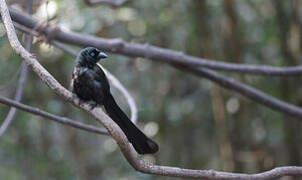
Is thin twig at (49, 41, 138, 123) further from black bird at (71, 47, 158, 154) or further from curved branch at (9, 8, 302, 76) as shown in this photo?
black bird at (71, 47, 158, 154)

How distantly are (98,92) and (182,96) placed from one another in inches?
147

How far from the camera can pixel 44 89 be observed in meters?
6.34

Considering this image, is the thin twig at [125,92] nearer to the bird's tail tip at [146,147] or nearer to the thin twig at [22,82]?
the thin twig at [22,82]

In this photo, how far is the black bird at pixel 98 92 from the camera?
2.60m

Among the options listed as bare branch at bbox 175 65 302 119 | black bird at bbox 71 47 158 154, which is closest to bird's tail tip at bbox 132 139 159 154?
black bird at bbox 71 47 158 154

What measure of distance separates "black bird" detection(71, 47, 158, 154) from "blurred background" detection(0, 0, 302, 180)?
2531 mm

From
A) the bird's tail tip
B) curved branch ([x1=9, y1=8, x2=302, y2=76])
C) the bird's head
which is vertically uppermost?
the bird's head

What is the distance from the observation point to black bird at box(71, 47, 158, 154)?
2.60 meters

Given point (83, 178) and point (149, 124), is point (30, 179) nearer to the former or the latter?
point (83, 178)

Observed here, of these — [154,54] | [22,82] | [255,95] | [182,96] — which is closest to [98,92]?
[22,82]

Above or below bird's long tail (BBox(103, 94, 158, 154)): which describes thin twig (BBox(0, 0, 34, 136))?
below

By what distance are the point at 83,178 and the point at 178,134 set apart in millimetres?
1493

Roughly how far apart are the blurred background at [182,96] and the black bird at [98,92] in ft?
8.30

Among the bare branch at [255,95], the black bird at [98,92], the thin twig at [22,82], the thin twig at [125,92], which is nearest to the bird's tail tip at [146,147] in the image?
the black bird at [98,92]
